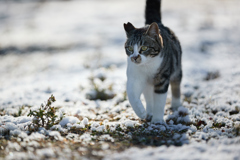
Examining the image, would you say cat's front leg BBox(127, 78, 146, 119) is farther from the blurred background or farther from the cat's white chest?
the blurred background

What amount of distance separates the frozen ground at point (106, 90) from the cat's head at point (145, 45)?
34.6 inches

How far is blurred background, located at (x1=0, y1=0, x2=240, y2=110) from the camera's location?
562 cm

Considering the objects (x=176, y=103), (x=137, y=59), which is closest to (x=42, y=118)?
(x=137, y=59)

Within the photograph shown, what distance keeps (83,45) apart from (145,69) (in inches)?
229

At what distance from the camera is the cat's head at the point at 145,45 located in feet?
10.3

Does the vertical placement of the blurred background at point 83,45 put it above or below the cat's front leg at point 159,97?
above

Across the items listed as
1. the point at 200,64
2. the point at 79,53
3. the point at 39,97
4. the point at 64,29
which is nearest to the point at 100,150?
the point at 39,97

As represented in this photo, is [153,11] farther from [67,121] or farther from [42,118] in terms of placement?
[42,118]

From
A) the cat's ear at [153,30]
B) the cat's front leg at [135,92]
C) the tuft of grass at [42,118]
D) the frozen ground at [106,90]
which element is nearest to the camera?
the frozen ground at [106,90]

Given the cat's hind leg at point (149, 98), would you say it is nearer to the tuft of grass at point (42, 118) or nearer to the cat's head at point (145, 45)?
the cat's head at point (145, 45)

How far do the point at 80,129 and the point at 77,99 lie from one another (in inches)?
55.9

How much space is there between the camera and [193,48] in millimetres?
7676

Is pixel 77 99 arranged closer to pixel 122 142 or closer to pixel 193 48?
pixel 122 142

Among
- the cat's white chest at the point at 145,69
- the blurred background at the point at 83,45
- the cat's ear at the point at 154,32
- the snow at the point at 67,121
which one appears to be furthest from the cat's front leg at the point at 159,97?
the blurred background at the point at 83,45
